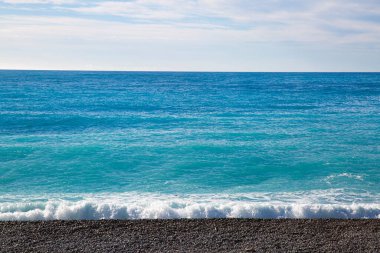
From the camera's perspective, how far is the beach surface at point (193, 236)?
9008 mm

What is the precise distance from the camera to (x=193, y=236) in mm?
9711

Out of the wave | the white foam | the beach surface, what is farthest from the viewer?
the white foam

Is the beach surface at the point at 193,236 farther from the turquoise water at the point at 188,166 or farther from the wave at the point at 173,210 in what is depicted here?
the turquoise water at the point at 188,166

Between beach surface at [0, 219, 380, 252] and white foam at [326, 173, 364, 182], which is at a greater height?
beach surface at [0, 219, 380, 252]

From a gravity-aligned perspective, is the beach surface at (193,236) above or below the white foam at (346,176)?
above

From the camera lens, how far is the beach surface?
9.01m

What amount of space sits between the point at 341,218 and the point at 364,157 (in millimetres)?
8305

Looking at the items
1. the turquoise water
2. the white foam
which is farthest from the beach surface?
the white foam

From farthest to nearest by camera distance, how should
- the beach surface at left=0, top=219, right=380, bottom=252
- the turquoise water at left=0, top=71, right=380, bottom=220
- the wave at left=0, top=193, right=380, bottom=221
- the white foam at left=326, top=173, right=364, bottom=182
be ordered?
the white foam at left=326, top=173, right=364, bottom=182
the turquoise water at left=0, top=71, right=380, bottom=220
the wave at left=0, top=193, right=380, bottom=221
the beach surface at left=0, top=219, right=380, bottom=252

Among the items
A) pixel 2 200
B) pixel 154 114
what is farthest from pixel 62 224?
pixel 154 114

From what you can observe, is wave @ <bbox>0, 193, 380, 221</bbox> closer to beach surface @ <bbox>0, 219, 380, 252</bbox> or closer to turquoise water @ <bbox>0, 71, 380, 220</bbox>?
turquoise water @ <bbox>0, 71, 380, 220</bbox>

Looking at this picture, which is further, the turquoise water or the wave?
the turquoise water

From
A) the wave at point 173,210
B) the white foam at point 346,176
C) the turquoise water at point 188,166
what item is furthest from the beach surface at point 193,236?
the white foam at point 346,176

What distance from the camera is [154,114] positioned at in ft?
111
